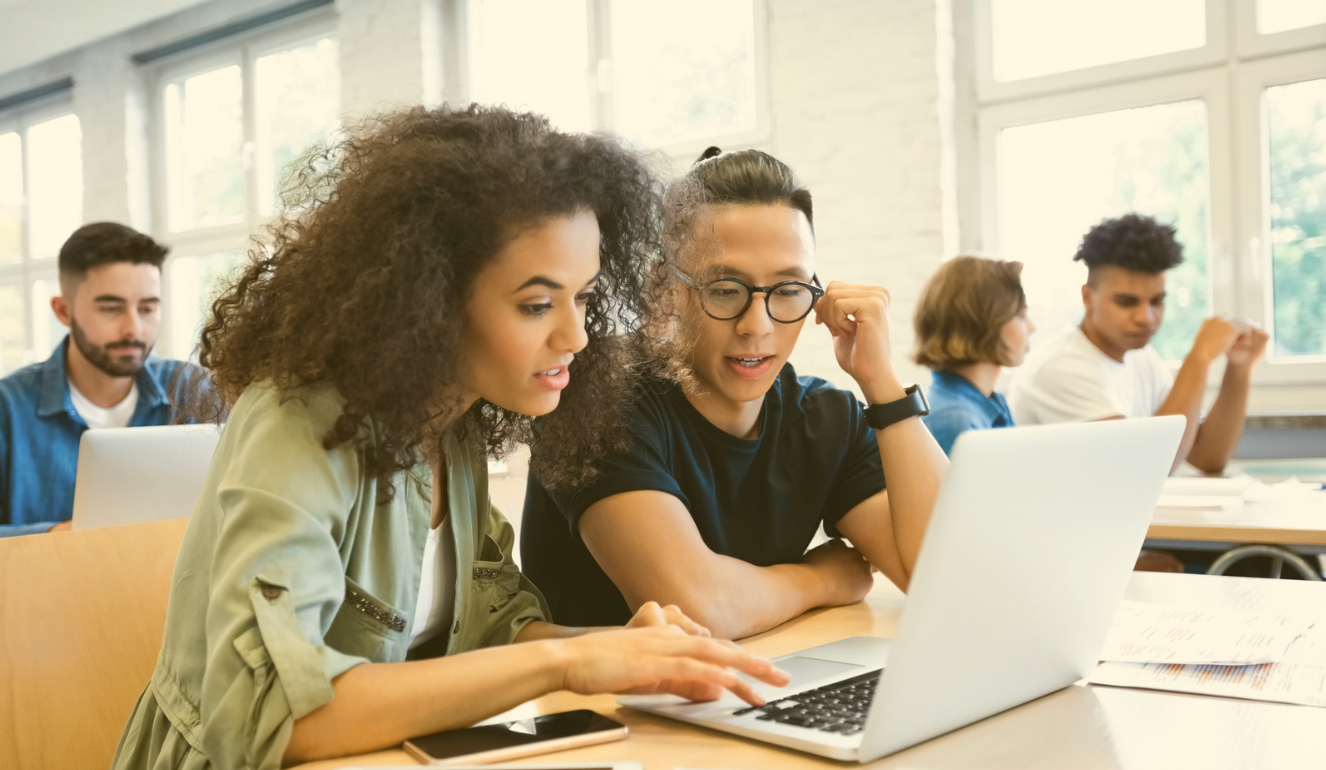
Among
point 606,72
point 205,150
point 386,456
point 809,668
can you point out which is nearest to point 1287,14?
point 606,72

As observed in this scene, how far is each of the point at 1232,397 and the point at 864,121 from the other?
1.82m

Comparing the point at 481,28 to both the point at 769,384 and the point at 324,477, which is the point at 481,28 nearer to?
the point at 769,384

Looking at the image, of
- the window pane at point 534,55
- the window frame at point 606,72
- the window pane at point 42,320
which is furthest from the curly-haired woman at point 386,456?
the window pane at point 42,320

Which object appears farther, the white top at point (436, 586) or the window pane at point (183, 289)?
the window pane at point (183, 289)

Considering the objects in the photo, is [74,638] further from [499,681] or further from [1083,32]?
[1083,32]

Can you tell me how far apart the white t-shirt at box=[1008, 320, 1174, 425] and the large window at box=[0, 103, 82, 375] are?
6.98 meters

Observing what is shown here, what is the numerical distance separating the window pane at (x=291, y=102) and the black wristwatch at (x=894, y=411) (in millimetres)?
5563

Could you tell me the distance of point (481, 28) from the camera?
19.6 feet

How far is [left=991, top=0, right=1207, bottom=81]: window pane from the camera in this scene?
4176 millimetres

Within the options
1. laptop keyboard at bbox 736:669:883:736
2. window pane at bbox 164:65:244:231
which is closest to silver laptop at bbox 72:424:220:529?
laptop keyboard at bbox 736:669:883:736

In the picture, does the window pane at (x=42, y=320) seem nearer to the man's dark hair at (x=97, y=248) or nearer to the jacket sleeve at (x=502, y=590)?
the man's dark hair at (x=97, y=248)

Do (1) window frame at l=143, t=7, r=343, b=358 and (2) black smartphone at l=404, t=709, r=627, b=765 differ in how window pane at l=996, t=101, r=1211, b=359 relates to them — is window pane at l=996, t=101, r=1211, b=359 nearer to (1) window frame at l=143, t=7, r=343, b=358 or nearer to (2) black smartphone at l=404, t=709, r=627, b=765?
(2) black smartphone at l=404, t=709, r=627, b=765

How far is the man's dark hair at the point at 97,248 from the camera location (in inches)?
121

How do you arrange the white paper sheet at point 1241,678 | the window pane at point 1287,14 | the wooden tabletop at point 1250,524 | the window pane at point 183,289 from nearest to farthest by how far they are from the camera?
the white paper sheet at point 1241,678 → the wooden tabletop at point 1250,524 → the window pane at point 1287,14 → the window pane at point 183,289
